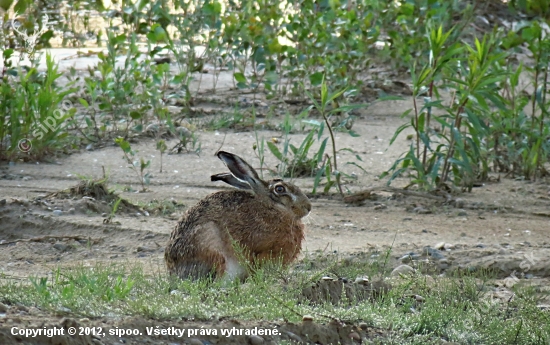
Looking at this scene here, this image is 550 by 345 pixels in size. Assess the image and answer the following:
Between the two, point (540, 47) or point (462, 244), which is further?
point (540, 47)

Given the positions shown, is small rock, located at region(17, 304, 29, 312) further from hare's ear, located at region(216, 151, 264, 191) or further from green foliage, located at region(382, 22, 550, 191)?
green foliage, located at region(382, 22, 550, 191)

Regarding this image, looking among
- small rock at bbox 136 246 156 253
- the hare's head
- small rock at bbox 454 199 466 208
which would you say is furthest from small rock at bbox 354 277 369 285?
small rock at bbox 454 199 466 208

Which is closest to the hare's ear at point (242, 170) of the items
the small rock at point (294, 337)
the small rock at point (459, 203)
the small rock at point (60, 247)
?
the small rock at point (294, 337)

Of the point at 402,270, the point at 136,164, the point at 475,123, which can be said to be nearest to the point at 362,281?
the point at 402,270

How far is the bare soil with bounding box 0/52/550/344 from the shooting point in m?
5.57

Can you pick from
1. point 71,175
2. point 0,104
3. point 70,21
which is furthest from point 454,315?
point 70,21

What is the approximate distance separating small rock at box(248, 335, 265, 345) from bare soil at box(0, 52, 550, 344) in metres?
0.16

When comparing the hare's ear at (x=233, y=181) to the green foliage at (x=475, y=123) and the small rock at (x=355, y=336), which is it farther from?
the green foliage at (x=475, y=123)

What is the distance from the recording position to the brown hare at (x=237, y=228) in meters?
4.68

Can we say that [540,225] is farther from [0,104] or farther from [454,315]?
[0,104]

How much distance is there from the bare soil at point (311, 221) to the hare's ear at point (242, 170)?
84 cm

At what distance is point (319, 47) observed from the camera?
32.6 feet

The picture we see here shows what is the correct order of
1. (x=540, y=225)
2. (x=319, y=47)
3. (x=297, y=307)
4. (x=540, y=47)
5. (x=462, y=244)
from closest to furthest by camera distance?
(x=297, y=307), (x=462, y=244), (x=540, y=225), (x=540, y=47), (x=319, y=47)

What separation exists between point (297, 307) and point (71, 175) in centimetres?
415
